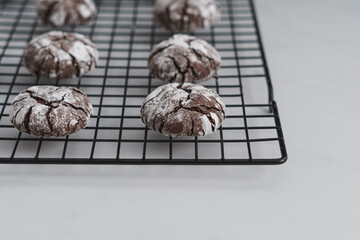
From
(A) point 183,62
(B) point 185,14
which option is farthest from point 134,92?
(B) point 185,14

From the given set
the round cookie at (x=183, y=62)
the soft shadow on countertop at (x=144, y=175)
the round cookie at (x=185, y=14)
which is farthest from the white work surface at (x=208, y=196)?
the round cookie at (x=185, y=14)

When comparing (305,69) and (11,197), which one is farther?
(305,69)

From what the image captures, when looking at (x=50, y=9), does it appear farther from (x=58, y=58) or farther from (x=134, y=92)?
(x=134, y=92)

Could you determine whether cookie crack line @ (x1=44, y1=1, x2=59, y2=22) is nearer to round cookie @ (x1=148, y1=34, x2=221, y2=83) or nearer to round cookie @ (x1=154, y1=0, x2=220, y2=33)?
round cookie @ (x1=154, y1=0, x2=220, y2=33)

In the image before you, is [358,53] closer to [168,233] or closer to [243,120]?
[243,120]

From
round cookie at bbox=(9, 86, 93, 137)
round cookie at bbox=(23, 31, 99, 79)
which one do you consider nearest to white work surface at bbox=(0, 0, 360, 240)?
round cookie at bbox=(9, 86, 93, 137)

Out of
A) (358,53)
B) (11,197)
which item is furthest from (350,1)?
(11,197)
